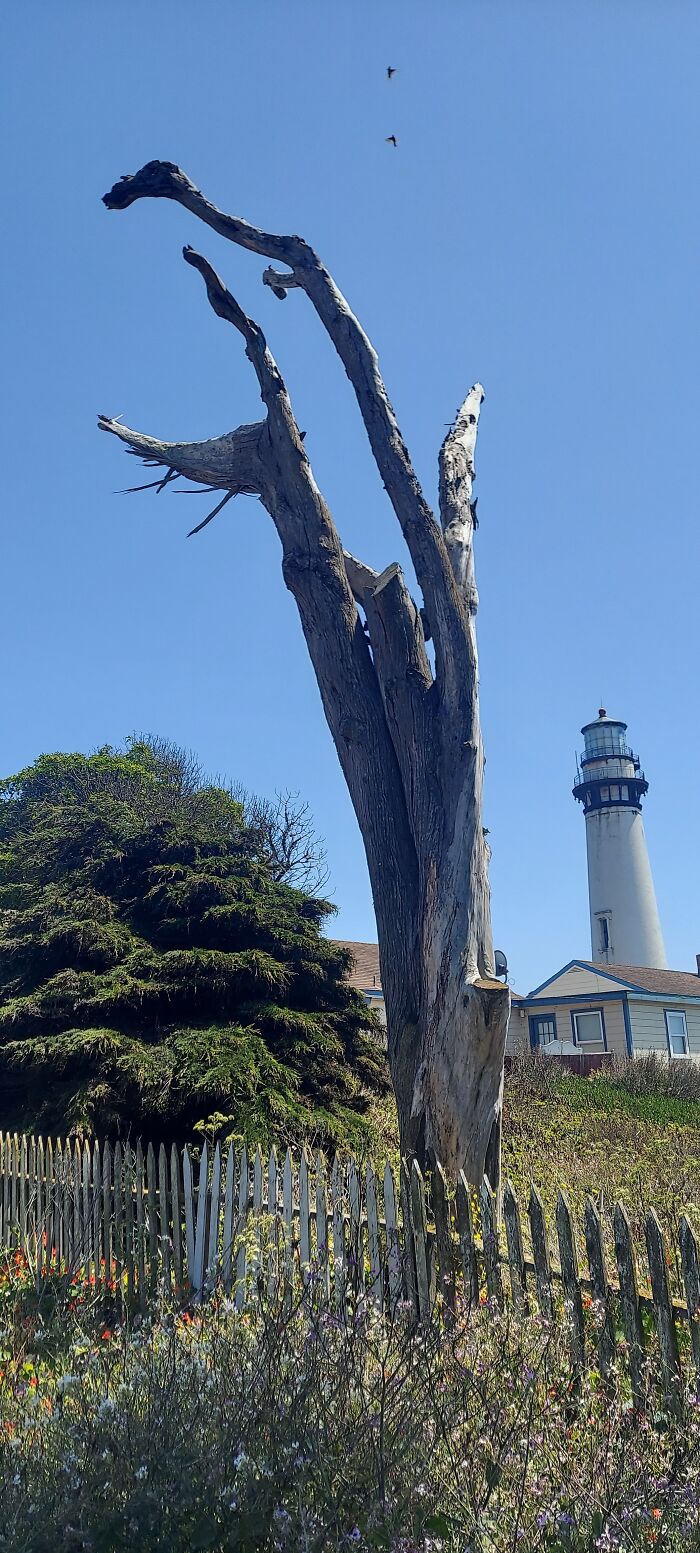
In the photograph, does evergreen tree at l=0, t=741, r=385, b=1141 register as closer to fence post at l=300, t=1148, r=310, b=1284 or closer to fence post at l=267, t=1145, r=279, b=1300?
fence post at l=267, t=1145, r=279, b=1300

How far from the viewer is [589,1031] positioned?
31.6 m

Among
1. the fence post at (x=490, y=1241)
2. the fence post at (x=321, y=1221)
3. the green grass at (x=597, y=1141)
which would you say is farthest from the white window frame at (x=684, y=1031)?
the fence post at (x=490, y=1241)

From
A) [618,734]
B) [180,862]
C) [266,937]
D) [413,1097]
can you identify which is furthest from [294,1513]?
[618,734]

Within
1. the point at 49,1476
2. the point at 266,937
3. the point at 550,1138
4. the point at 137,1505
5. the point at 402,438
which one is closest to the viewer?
the point at 137,1505

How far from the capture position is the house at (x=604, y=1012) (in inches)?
1201

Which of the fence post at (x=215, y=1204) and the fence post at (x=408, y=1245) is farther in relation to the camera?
the fence post at (x=215, y=1204)

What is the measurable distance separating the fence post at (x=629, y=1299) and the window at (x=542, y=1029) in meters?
29.4

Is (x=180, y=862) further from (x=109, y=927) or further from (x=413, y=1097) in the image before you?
(x=413, y=1097)

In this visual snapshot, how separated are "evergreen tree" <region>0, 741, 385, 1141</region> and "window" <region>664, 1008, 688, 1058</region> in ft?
79.1

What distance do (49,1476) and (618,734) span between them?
44.3 metres

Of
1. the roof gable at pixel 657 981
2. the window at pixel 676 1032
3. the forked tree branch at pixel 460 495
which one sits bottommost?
the window at pixel 676 1032

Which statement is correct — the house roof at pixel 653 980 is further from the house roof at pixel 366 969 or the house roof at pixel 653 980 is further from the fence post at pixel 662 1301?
the fence post at pixel 662 1301

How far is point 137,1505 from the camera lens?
246 centimetres

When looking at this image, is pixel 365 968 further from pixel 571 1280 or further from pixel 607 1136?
pixel 571 1280
